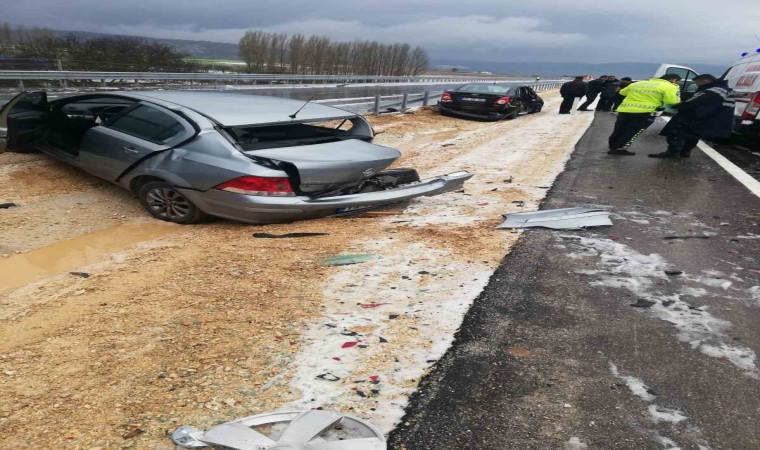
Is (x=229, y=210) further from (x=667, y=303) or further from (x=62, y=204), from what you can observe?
(x=667, y=303)

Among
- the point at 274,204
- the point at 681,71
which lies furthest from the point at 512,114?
the point at 274,204

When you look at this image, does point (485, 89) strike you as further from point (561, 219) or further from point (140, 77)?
point (140, 77)

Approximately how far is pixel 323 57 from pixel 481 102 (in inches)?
2180

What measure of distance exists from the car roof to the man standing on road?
5997mm

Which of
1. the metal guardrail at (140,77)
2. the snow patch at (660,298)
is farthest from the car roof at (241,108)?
the metal guardrail at (140,77)

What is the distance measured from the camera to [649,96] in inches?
348

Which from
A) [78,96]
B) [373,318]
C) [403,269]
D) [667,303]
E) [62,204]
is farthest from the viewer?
[78,96]

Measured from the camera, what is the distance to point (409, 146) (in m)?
10.8

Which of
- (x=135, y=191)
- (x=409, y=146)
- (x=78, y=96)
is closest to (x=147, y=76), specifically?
(x=409, y=146)

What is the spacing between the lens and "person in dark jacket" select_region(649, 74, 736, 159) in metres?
8.42

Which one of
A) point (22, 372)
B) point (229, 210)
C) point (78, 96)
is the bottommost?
point (22, 372)

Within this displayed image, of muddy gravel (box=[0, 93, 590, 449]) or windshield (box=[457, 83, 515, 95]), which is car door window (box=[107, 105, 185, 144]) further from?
windshield (box=[457, 83, 515, 95])

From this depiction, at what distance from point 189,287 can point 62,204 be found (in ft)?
10.6

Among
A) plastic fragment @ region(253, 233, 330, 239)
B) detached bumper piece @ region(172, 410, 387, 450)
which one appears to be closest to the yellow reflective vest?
plastic fragment @ region(253, 233, 330, 239)
